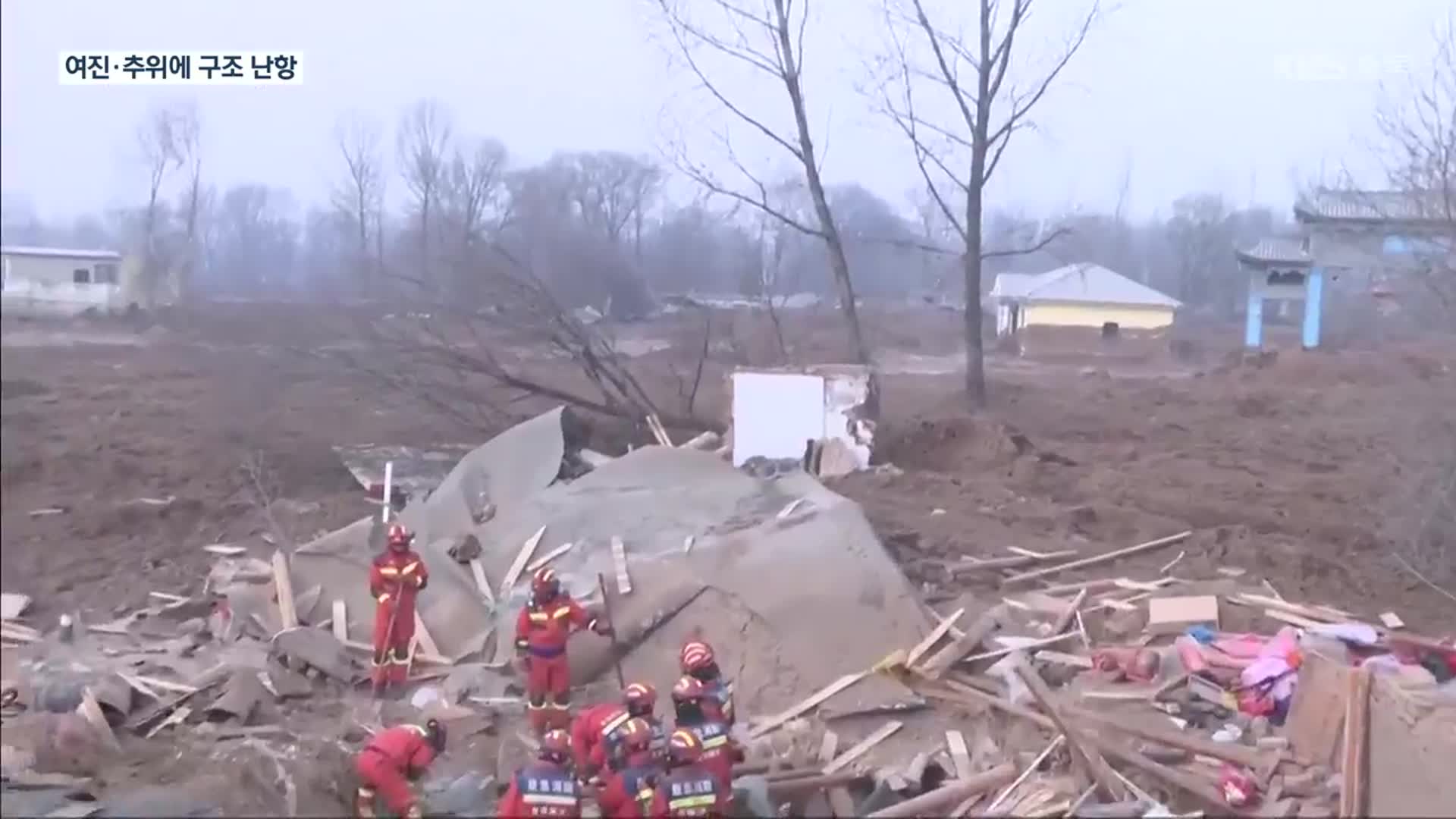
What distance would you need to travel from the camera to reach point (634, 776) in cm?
656

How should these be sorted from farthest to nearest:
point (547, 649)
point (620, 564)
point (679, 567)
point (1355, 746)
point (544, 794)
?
point (620, 564) → point (679, 567) → point (547, 649) → point (1355, 746) → point (544, 794)

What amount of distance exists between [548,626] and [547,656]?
190 mm

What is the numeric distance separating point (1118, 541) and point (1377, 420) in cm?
1387

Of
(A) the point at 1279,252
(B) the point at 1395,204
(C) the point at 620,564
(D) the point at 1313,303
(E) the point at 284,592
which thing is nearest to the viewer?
(C) the point at 620,564

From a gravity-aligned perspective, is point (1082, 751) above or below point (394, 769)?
below

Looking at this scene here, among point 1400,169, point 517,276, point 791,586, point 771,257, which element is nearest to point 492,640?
point 791,586

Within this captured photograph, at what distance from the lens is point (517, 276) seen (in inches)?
696

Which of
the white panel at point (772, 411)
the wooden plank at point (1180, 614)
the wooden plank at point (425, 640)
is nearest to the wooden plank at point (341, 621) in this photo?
the wooden plank at point (425, 640)

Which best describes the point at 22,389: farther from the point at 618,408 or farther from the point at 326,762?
the point at 618,408

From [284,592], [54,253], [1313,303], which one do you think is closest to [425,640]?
[284,592]

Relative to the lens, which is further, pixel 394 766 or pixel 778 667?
pixel 778 667

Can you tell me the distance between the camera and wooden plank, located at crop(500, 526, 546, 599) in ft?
36.0

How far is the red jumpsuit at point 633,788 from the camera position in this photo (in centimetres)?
655

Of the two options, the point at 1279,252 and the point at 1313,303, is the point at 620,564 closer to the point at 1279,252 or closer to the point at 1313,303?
the point at 1313,303
